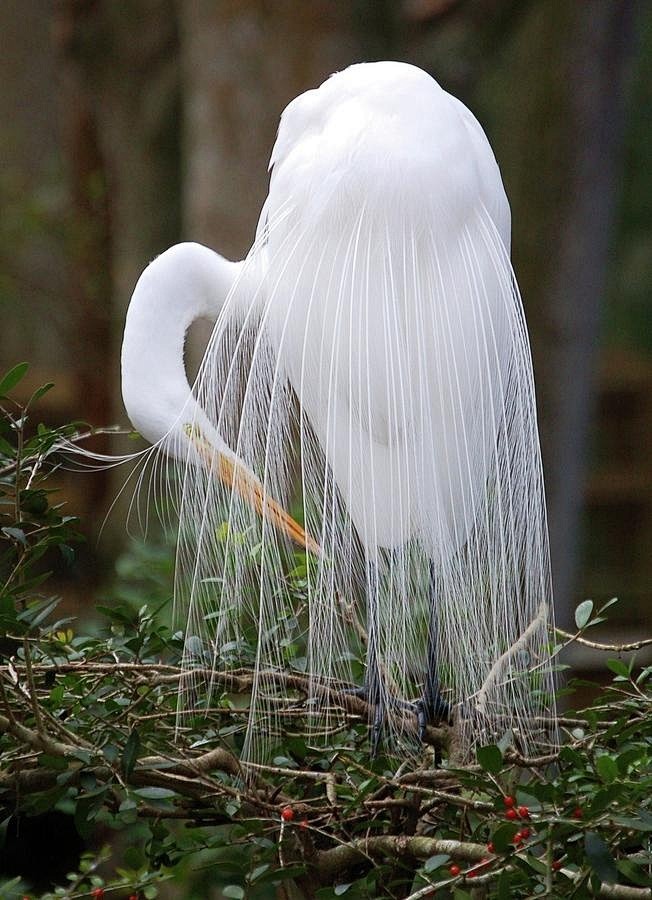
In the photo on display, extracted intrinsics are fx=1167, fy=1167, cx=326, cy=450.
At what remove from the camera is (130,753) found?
3.38 feet

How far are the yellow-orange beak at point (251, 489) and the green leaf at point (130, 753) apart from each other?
1.30 ft

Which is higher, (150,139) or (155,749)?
(150,139)

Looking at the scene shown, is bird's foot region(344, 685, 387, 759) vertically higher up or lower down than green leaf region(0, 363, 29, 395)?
lower down

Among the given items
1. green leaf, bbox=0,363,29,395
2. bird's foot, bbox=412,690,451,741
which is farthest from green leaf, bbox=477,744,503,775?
green leaf, bbox=0,363,29,395

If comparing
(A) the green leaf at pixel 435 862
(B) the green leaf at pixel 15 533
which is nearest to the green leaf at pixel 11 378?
(B) the green leaf at pixel 15 533

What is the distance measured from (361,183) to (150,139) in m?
2.87

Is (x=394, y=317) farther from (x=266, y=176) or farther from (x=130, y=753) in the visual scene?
(x=266, y=176)

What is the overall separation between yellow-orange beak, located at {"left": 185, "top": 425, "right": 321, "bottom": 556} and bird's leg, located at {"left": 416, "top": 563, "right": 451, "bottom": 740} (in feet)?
0.56

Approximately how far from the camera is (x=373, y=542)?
1.42 meters

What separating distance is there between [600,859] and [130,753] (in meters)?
0.41

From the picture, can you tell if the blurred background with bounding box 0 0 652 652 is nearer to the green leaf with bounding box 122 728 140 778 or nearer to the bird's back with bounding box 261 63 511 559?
the bird's back with bounding box 261 63 511 559

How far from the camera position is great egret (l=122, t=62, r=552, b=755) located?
1.38m

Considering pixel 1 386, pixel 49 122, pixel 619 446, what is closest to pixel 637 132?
pixel 619 446

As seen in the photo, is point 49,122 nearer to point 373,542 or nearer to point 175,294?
point 175,294
